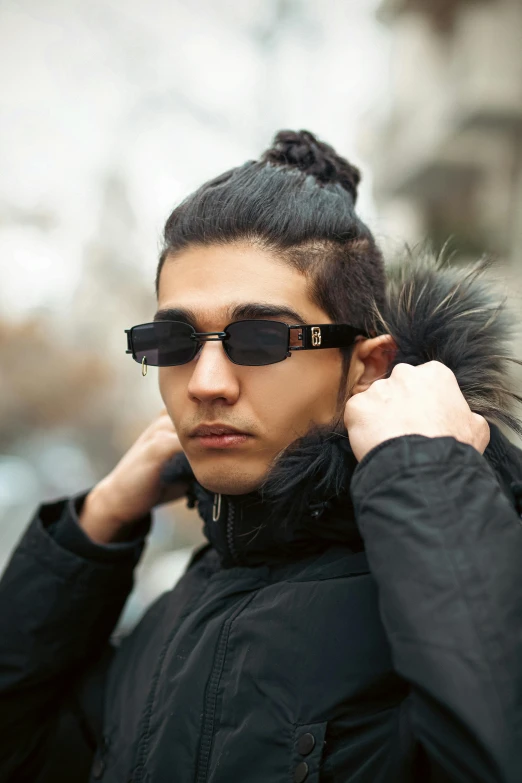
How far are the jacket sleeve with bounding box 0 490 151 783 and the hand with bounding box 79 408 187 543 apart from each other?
0.21ft

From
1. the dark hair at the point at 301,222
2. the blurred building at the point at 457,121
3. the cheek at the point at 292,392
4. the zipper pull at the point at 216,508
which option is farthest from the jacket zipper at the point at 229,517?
the blurred building at the point at 457,121

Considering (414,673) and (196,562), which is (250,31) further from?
(414,673)

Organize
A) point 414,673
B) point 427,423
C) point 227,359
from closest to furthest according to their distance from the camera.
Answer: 1. point 414,673
2. point 427,423
3. point 227,359

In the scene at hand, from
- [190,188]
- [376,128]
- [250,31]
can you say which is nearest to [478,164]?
[376,128]

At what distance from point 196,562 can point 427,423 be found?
1.14 m

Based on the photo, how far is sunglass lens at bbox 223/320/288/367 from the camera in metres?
1.55

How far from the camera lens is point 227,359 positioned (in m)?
1.57

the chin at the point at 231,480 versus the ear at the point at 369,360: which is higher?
the ear at the point at 369,360

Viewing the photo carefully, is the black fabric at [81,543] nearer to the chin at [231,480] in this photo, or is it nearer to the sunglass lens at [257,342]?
the chin at [231,480]

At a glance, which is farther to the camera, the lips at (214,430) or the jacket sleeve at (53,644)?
the jacket sleeve at (53,644)

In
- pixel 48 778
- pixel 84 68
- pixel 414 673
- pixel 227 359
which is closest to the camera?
pixel 414 673

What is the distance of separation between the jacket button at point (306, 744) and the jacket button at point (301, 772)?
0.07ft

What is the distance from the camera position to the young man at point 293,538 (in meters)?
1.08

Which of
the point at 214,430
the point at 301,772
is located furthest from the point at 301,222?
the point at 301,772
